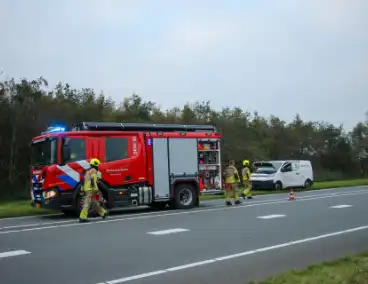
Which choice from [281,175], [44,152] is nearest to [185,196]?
[44,152]

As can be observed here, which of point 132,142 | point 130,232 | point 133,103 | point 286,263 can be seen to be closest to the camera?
point 286,263

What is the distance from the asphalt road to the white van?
1519 cm

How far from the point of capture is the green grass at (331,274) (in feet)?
21.0

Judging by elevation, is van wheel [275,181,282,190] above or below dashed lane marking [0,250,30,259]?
above

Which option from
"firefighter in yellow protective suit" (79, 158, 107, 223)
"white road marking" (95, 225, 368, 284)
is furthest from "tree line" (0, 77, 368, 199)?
"white road marking" (95, 225, 368, 284)

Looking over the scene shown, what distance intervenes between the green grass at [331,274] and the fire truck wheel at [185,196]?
1066 cm

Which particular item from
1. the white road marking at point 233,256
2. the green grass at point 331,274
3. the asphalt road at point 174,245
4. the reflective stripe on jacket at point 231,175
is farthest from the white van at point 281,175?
the green grass at point 331,274

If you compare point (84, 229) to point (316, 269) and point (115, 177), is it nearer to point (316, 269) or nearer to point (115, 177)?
point (115, 177)

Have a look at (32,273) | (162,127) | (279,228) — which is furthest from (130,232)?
(162,127)

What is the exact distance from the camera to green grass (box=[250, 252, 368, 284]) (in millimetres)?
6402

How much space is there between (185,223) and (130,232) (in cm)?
213

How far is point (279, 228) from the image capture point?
1269cm

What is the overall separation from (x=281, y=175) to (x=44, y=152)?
18.9 meters

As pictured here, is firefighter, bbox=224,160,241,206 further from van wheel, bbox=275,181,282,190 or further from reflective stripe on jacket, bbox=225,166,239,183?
van wheel, bbox=275,181,282,190
